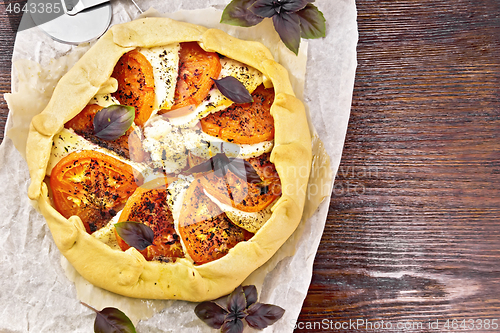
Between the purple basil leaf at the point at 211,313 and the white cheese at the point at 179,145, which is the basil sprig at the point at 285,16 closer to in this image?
the white cheese at the point at 179,145

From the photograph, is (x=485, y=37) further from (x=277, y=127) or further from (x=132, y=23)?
(x=132, y=23)

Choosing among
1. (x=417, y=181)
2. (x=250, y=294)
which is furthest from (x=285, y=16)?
(x=250, y=294)

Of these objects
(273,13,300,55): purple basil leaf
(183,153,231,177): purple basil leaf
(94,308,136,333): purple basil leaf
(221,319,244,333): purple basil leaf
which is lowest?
(94,308,136,333): purple basil leaf

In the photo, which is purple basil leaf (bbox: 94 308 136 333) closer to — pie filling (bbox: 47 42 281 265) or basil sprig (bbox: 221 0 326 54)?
pie filling (bbox: 47 42 281 265)

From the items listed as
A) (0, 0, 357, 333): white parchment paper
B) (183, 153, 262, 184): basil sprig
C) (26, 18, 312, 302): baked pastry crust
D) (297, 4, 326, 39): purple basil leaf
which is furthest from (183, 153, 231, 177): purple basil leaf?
(297, 4, 326, 39): purple basil leaf

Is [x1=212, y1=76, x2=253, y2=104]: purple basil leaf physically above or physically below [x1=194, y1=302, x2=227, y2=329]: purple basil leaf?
above

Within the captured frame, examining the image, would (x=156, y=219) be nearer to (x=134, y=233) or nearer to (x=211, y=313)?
(x=134, y=233)

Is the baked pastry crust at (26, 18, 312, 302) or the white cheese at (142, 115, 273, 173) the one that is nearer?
the baked pastry crust at (26, 18, 312, 302)
